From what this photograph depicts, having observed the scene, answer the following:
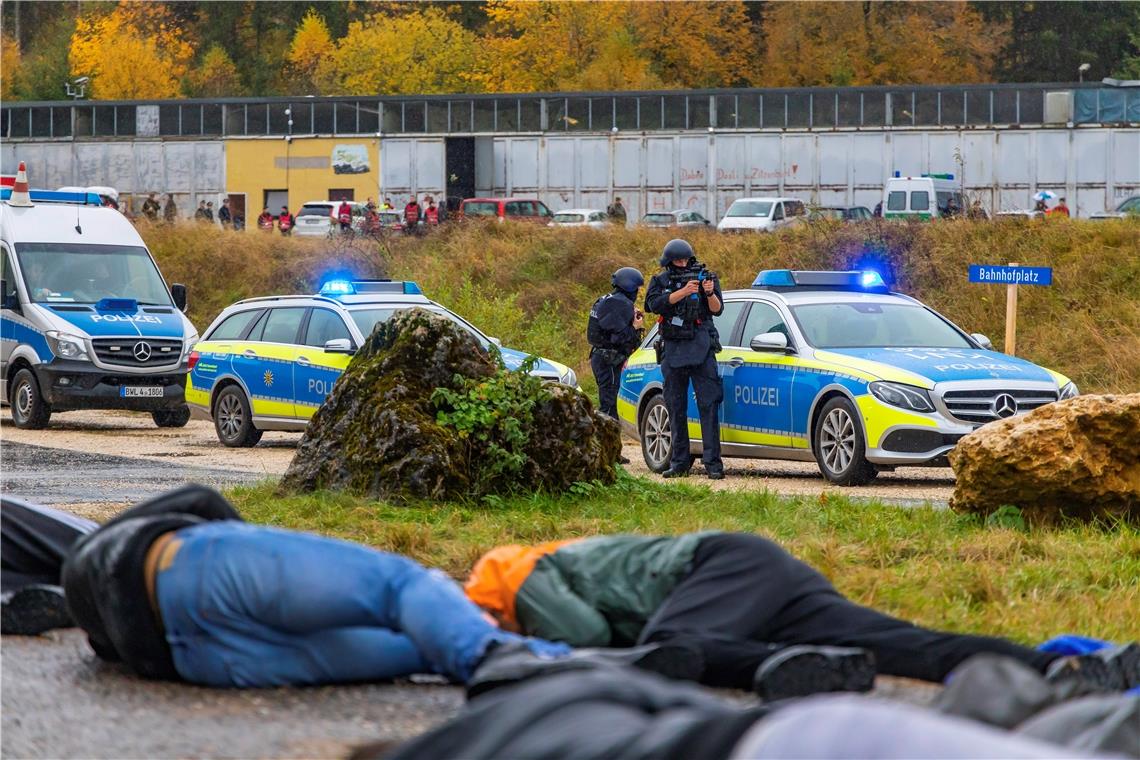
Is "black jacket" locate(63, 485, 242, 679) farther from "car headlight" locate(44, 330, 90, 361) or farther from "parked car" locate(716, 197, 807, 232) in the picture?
"parked car" locate(716, 197, 807, 232)

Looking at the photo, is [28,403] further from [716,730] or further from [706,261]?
[716,730]

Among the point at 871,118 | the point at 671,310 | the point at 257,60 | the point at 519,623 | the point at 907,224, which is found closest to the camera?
the point at 519,623

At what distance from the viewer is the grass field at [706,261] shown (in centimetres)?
2475

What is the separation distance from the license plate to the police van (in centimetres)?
1

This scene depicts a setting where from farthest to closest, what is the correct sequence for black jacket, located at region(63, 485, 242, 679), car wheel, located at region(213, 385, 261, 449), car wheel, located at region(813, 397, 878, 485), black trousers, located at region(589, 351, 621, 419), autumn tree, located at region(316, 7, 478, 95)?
autumn tree, located at region(316, 7, 478, 95) < car wheel, located at region(213, 385, 261, 449) < black trousers, located at region(589, 351, 621, 419) < car wheel, located at region(813, 397, 878, 485) < black jacket, located at region(63, 485, 242, 679)

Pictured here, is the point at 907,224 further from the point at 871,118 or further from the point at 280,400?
the point at 871,118

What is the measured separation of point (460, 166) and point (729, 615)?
55521 mm

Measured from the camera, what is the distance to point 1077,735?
3438mm

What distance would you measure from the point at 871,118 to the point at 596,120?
929 cm

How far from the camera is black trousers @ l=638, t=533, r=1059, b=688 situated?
5.16m

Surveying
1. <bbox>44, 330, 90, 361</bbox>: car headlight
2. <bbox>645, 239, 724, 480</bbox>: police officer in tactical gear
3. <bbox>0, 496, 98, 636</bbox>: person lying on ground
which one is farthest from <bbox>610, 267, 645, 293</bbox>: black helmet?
<bbox>0, 496, 98, 636</bbox>: person lying on ground

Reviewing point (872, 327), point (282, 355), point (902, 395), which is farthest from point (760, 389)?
point (282, 355)

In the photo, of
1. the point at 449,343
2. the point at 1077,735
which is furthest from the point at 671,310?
the point at 1077,735

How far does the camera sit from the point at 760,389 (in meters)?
14.7
